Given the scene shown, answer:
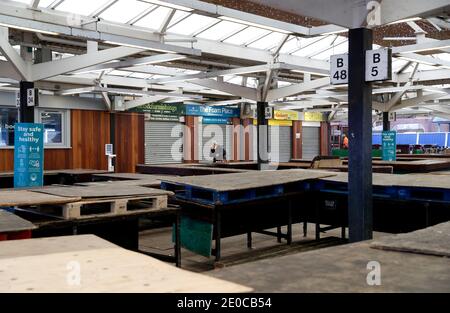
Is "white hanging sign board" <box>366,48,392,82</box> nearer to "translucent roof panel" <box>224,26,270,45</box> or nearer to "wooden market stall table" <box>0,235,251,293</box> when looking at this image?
"wooden market stall table" <box>0,235,251,293</box>

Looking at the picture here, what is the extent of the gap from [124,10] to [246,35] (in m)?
3.41

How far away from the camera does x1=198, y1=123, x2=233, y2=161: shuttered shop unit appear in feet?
74.9

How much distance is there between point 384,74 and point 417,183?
193 cm

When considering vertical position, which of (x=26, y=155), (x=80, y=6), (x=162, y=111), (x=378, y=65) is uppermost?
(x=80, y=6)

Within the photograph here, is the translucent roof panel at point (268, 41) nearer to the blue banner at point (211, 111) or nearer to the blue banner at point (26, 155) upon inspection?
the blue banner at point (26, 155)

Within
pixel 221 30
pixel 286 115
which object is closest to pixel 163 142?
pixel 286 115

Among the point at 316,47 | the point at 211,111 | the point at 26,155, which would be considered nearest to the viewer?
the point at 26,155

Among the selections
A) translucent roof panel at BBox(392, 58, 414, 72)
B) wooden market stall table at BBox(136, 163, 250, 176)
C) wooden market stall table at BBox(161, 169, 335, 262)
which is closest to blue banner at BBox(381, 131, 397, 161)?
translucent roof panel at BBox(392, 58, 414, 72)

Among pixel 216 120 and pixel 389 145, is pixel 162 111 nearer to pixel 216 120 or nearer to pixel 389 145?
pixel 216 120

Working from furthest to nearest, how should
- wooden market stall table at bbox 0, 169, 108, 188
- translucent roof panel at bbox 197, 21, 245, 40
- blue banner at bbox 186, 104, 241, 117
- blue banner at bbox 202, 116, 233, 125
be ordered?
blue banner at bbox 202, 116, 233, 125 → blue banner at bbox 186, 104, 241, 117 → wooden market stall table at bbox 0, 169, 108, 188 → translucent roof panel at bbox 197, 21, 245, 40

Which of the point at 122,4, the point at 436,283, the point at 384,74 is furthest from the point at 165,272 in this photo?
the point at 122,4

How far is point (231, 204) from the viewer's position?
22.0ft

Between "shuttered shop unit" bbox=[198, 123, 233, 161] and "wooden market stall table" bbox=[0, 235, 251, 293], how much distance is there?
1964 centimetres

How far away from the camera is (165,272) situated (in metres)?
2.34
